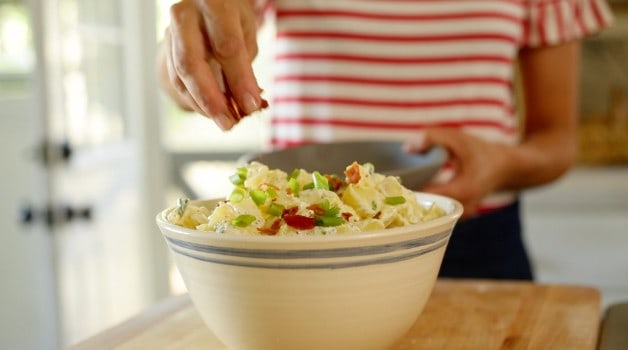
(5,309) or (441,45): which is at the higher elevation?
(441,45)

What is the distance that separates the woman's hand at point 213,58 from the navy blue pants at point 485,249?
0.61 metres

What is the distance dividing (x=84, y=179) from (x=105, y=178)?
0.14 m

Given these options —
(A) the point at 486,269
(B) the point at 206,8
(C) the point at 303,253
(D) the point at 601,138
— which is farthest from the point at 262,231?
(D) the point at 601,138

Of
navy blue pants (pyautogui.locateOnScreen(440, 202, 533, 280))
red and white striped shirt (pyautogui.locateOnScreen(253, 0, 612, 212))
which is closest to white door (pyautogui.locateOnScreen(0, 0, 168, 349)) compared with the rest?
red and white striped shirt (pyautogui.locateOnScreen(253, 0, 612, 212))

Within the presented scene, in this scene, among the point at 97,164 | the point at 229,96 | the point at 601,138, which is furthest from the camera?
the point at 601,138

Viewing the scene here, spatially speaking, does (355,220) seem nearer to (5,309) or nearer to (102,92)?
(102,92)

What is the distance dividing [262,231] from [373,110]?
0.63 meters

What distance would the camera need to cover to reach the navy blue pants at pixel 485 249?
1.15 metres

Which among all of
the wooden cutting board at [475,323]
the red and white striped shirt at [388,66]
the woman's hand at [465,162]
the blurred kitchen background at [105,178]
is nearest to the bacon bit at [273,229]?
the wooden cutting board at [475,323]

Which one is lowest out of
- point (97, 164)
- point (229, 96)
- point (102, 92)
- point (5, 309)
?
point (5, 309)

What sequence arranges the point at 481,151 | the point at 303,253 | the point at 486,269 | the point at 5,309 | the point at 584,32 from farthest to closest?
1. the point at 5,309
2. the point at 584,32
3. the point at 486,269
4. the point at 481,151
5. the point at 303,253

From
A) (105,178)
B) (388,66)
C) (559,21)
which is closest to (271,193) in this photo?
(388,66)

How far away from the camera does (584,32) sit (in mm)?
1278

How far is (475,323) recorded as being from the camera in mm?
732
